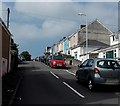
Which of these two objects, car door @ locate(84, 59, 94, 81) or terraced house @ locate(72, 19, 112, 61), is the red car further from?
terraced house @ locate(72, 19, 112, 61)

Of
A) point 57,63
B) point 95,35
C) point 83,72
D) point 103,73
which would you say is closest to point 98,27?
point 95,35

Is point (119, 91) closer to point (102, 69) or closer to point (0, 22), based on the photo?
point (102, 69)

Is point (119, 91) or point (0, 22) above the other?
point (0, 22)

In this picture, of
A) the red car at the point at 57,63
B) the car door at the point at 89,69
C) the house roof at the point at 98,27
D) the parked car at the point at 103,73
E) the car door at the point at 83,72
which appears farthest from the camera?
the house roof at the point at 98,27

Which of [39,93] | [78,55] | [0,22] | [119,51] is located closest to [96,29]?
[78,55]

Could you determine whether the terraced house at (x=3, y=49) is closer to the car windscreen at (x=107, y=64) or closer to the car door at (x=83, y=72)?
the car door at (x=83, y=72)

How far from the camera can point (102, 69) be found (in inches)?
594

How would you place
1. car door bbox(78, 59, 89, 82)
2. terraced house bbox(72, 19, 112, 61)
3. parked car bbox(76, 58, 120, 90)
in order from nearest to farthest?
1. parked car bbox(76, 58, 120, 90)
2. car door bbox(78, 59, 89, 82)
3. terraced house bbox(72, 19, 112, 61)

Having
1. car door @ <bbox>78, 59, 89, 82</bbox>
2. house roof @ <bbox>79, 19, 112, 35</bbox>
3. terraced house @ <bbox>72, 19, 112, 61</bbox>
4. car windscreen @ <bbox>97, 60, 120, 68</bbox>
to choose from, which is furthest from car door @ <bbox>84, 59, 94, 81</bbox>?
house roof @ <bbox>79, 19, 112, 35</bbox>

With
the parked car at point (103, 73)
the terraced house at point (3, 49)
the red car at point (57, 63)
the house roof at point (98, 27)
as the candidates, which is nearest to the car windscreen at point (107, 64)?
the parked car at point (103, 73)

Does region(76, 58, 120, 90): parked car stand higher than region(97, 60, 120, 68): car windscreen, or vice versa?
region(97, 60, 120, 68): car windscreen

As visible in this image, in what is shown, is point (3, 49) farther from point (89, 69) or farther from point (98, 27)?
point (98, 27)

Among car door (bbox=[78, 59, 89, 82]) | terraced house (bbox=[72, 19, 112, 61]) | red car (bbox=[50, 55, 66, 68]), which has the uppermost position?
terraced house (bbox=[72, 19, 112, 61])

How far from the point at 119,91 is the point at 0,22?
332 inches
